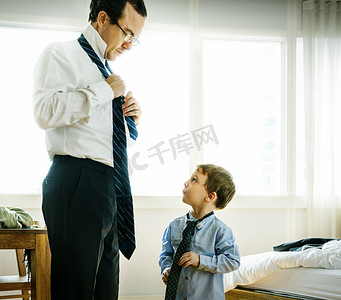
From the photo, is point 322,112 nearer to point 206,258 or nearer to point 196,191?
point 196,191

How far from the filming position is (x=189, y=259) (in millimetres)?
1876

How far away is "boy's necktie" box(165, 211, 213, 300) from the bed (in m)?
0.78

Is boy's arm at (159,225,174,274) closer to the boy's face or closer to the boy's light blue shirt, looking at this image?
the boy's light blue shirt

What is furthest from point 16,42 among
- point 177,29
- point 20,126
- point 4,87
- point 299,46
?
point 299,46

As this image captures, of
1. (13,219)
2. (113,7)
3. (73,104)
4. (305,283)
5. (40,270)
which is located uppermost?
(113,7)

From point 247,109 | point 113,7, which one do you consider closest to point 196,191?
point 113,7

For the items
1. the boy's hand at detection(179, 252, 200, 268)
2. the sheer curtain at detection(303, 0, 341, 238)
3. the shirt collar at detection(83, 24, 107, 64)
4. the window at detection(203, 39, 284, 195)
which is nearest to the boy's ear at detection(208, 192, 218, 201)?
the boy's hand at detection(179, 252, 200, 268)

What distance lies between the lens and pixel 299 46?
13.2ft

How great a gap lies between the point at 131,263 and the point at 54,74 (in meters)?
2.60

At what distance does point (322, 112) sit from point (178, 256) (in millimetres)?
2495

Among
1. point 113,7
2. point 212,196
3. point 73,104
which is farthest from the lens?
point 212,196

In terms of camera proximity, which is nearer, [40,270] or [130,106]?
[130,106]

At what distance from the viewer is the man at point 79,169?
131 cm

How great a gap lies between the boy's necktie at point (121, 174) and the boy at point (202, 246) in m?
0.43
